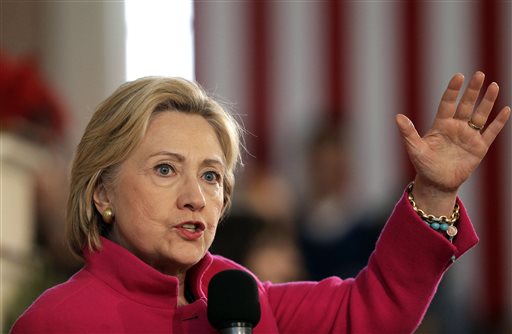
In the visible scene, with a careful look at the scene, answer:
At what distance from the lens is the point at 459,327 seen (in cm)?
428

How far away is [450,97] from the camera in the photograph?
2.31m

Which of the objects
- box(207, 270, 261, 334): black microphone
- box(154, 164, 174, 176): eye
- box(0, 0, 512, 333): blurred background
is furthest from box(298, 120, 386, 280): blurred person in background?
box(207, 270, 261, 334): black microphone

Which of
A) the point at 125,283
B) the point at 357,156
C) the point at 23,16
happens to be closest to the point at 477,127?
the point at 125,283

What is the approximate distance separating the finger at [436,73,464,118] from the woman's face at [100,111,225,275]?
0.46m

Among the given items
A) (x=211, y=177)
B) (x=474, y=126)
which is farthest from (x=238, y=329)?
(x=474, y=126)

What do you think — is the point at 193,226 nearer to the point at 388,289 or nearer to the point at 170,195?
the point at 170,195

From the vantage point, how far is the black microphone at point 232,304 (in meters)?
1.98

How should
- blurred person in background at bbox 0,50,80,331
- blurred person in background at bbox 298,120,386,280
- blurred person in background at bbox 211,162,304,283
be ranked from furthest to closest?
blurred person in background at bbox 298,120,386,280 < blurred person in background at bbox 211,162,304,283 < blurred person in background at bbox 0,50,80,331

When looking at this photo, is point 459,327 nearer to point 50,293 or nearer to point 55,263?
point 55,263

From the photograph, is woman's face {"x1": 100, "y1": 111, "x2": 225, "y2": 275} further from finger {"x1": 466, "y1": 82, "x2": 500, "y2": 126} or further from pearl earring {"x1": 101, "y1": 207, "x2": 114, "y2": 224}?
finger {"x1": 466, "y1": 82, "x2": 500, "y2": 126}

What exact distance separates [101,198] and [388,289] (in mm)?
616

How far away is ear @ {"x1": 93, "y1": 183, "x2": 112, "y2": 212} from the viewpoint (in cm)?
238

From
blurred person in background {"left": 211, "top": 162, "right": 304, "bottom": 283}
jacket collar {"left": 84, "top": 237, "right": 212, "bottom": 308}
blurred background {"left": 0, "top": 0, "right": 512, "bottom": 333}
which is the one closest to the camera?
jacket collar {"left": 84, "top": 237, "right": 212, "bottom": 308}

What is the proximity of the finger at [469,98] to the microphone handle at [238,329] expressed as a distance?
67 centimetres
